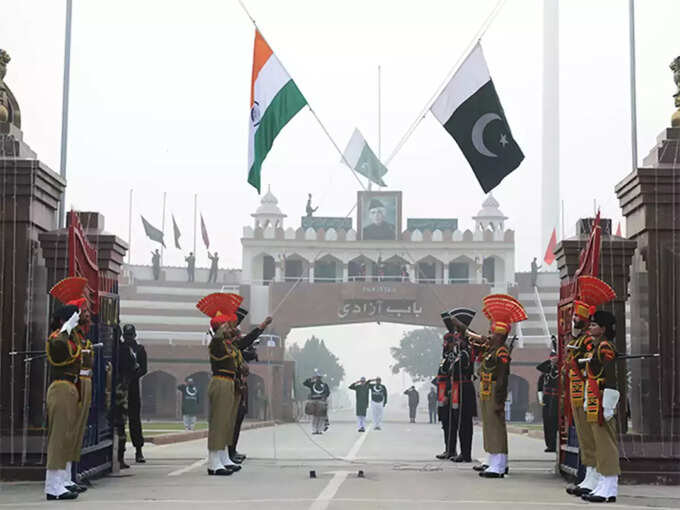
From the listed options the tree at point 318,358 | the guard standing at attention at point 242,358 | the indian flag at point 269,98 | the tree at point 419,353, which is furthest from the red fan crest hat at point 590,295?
the tree at point 419,353

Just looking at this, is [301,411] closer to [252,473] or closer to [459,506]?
[252,473]

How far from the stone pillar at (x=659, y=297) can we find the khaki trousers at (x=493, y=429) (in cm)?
154

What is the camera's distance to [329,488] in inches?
476

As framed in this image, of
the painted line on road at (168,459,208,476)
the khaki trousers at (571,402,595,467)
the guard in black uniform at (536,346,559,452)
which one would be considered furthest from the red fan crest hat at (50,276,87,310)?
the guard in black uniform at (536,346,559,452)

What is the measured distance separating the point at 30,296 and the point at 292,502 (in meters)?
4.56

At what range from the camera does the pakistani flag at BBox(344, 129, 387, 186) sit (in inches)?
1593

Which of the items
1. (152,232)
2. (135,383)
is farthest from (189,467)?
(152,232)

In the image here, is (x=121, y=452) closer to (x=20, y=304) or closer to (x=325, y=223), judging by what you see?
(x=20, y=304)

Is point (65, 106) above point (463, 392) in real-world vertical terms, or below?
above

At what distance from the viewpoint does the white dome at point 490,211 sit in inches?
2955

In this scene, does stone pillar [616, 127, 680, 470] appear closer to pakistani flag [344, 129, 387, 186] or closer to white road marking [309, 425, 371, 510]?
white road marking [309, 425, 371, 510]

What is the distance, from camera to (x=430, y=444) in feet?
81.7

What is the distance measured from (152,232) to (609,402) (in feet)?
172

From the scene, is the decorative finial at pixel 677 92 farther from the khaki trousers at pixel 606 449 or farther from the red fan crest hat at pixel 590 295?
the khaki trousers at pixel 606 449
